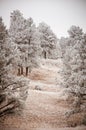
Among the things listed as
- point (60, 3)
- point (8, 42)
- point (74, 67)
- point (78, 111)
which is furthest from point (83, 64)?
point (8, 42)

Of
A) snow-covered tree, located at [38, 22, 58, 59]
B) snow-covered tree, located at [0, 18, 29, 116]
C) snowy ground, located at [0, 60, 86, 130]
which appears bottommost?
snowy ground, located at [0, 60, 86, 130]

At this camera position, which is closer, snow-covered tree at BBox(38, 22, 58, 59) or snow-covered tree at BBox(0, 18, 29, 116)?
snow-covered tree at BBox(0, 18, 29, 116)

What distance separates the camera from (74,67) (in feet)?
49.8

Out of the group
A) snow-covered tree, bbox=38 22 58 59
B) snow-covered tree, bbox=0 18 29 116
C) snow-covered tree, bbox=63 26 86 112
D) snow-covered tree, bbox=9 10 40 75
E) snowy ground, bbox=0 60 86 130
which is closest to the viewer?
snow-covered tree, bbox=0 18 29 116

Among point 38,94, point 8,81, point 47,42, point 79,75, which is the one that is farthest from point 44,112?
point 47,42

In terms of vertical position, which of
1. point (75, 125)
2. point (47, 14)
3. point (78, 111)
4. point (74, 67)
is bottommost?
point (75, 125)

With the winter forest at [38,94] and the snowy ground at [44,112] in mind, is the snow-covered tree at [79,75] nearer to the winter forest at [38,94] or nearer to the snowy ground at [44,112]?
the winter forest at [38,94]

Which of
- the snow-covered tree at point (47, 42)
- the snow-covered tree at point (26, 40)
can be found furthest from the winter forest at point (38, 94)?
the snow-covered tree at point (47, 42)

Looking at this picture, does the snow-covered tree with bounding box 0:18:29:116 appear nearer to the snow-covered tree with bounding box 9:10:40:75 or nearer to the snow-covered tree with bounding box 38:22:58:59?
the snow-covered tree with bounding box 9:10:40:75

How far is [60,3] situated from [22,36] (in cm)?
1047

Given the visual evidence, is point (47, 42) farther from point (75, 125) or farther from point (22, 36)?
point (75, 125)

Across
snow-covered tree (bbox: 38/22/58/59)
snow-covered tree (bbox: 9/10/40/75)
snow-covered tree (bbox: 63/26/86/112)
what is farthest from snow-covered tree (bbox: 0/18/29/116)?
snow-covered tree (bbox: 38/22/58/59)

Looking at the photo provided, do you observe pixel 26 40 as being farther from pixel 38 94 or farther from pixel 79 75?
pixel 79 75

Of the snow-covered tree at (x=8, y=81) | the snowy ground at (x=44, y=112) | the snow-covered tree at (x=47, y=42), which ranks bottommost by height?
the snowy ground at (x=44, y=112)
